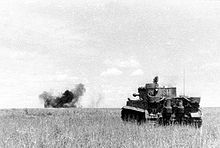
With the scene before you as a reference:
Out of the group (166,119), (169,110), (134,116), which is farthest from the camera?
(134,116)

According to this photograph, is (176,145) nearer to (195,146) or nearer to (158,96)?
(195,146)

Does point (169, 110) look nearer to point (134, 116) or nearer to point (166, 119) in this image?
point (166, 119)

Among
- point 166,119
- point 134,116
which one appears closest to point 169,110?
point 166,119

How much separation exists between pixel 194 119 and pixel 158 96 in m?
2.35

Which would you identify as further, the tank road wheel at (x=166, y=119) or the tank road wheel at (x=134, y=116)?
the tank road wheel at (x=134, y=116)

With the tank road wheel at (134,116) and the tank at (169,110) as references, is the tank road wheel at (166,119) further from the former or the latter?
the tank road wheel at (134,116)

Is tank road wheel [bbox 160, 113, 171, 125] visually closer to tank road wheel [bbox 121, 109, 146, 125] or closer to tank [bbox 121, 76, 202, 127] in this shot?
tank [bbox 121, 76, 202, 127]

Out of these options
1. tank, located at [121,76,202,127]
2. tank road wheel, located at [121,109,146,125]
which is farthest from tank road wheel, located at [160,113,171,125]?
tank road wheel, located at [121,109,146,125]

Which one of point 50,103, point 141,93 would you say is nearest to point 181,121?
point 141,93

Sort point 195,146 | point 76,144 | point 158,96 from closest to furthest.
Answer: point 76,144 → point 195,146 → point 158,96

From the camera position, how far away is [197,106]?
58.1ft

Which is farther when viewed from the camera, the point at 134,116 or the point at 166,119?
the point at 134,116

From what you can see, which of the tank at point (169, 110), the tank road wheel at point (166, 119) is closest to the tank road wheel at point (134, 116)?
the tank at point (169, 110)

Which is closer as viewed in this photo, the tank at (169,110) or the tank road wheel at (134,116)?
the tank at (169,110)
